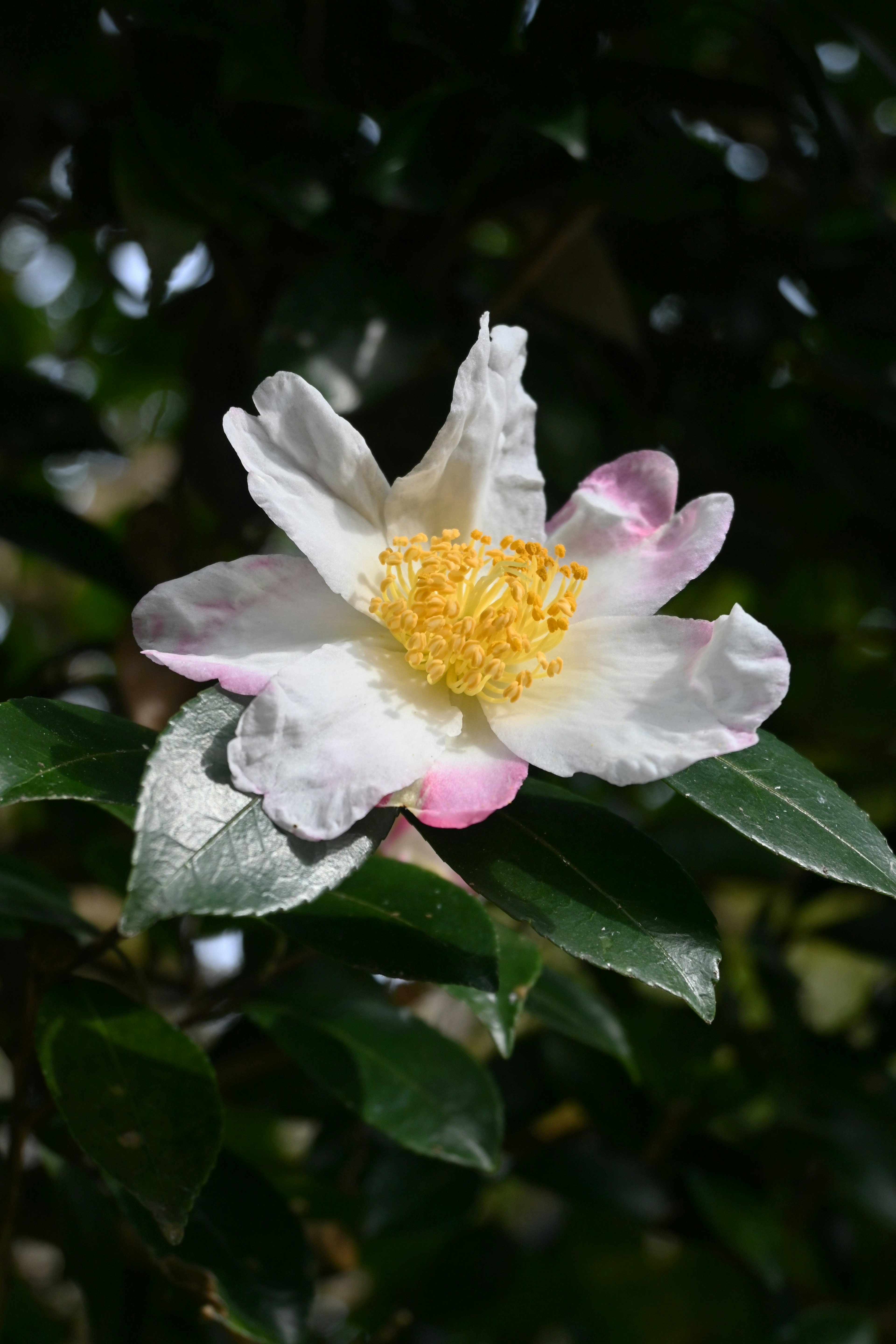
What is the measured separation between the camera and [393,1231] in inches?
41.7

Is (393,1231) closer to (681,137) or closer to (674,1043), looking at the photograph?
(674,1043)

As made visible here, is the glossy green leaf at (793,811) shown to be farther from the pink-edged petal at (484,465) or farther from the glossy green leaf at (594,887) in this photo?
the pink-edged petal at (484,465)

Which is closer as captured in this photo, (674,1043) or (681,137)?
(681,137)

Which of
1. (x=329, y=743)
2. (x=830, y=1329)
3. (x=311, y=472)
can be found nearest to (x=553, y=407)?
(x=311, y=472)

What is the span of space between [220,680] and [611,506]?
0.89ft

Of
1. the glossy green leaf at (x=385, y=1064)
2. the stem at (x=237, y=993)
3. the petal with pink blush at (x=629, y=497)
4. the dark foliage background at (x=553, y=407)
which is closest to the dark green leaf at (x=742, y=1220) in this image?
the dark foliage background at (x=553, y=407)

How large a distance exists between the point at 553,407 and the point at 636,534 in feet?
1.21

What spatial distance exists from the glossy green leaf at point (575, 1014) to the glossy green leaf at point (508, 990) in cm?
14

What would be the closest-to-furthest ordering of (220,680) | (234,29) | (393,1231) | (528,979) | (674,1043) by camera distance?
(220,680)
(528,979)
(234,29)
(393,1231)
(674,1043)

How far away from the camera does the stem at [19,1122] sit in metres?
0.70

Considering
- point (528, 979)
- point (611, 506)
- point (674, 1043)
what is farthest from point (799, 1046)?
point (611, 506)

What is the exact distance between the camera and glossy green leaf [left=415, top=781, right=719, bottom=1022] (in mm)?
516

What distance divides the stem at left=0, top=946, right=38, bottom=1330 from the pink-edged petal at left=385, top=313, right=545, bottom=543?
371mm

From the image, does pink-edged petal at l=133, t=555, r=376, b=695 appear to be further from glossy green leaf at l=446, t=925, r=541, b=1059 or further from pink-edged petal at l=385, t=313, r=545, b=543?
glossy green leaf at l=446, t=925, r=541, b=1059
